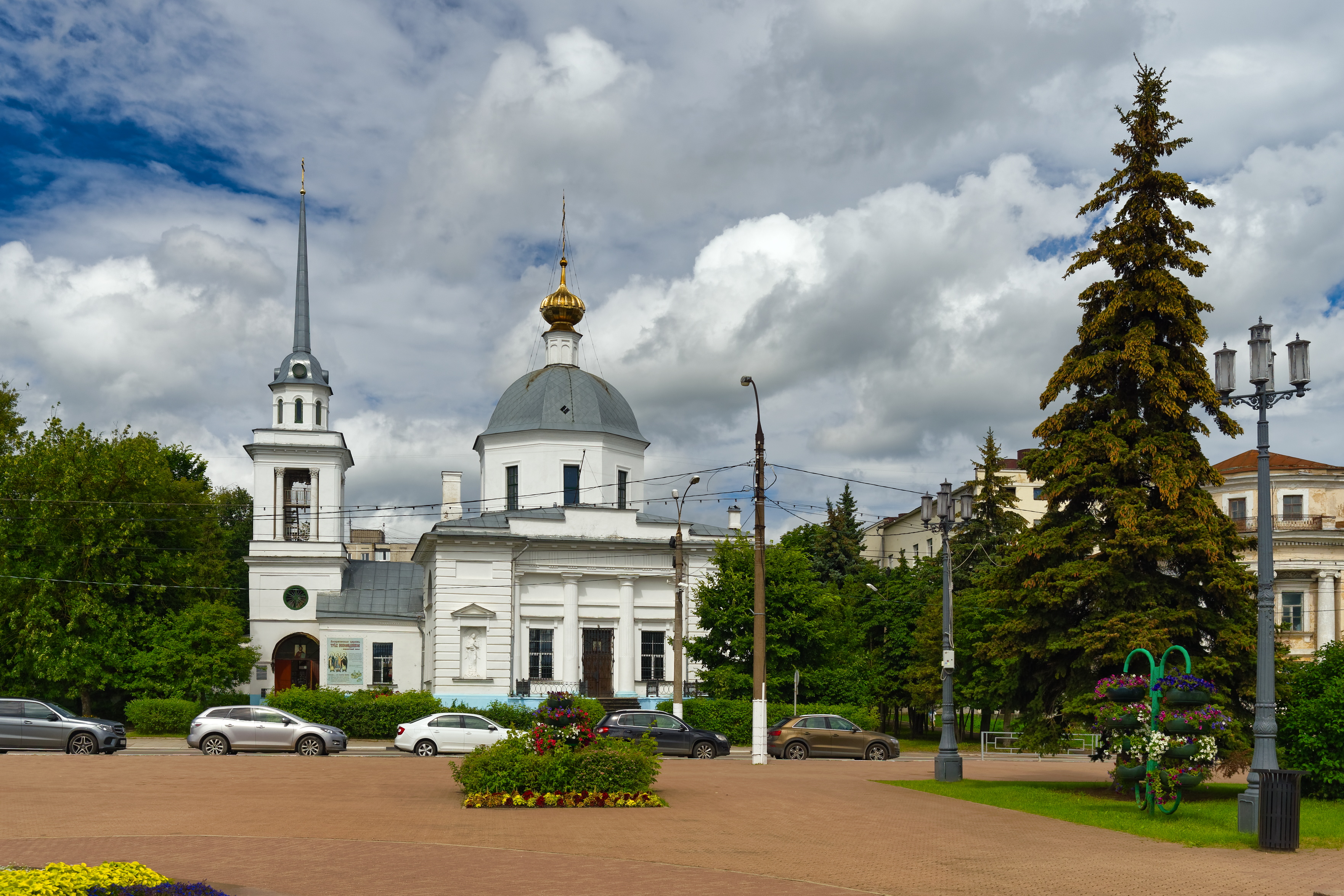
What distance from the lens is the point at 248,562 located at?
49.5 meters

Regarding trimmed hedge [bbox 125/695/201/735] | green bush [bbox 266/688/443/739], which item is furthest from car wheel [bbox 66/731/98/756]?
trimmed hedge [bbox 125/695/201/735]

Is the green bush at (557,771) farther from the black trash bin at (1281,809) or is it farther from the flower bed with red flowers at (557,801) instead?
the black trash bin at (1281,809)

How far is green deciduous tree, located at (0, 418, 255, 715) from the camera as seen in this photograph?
4128 cm

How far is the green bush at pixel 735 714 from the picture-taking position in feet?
129

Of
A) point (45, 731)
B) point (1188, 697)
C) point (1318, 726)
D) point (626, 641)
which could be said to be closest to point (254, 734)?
point (45, 731)

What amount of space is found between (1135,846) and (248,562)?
42564 millimetres

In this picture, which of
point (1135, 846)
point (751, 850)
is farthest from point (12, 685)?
point (1135, 846)

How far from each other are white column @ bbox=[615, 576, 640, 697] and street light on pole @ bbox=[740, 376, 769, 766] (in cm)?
1749

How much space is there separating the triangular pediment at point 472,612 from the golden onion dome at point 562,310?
16.1 m

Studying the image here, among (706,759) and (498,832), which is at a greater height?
(498,832)

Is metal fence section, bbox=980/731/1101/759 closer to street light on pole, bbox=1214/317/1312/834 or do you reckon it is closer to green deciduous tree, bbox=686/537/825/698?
green deciduous tree, bbox=686/537/825/698

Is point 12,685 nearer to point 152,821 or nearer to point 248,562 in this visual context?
point 248,562

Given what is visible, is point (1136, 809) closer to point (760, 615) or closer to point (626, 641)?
point (760, 615)

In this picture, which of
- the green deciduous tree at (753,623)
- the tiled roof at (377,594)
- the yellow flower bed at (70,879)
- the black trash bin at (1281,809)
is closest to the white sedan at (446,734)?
the green deciduous tree at (753,623)
